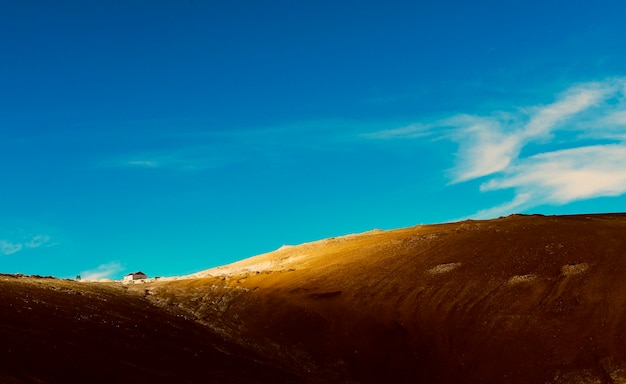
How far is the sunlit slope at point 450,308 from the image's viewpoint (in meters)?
41.0

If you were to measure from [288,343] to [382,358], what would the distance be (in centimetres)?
795

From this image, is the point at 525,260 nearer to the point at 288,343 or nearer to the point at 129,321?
the point at 288,343

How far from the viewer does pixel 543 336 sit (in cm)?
4209

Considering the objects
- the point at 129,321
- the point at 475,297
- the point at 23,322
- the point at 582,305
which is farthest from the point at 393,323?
the point at 23,322

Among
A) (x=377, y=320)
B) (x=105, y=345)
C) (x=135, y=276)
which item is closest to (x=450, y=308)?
(x=377, y=320)

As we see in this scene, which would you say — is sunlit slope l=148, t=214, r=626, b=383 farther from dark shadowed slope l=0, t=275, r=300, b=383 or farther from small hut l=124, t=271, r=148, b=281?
small hut l=124, t=271, r=148, b=281

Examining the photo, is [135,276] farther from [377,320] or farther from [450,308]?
[450,308]

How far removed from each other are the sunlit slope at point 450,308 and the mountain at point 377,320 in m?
0.12

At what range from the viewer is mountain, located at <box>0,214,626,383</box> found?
33.9 meters

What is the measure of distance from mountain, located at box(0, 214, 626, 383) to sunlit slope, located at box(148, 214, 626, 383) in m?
0.12

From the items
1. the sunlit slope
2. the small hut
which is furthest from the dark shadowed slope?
the small hut

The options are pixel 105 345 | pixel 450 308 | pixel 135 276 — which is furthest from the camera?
pixel 135 276

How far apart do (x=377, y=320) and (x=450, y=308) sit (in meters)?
6.33

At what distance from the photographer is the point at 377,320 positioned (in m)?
48.3
